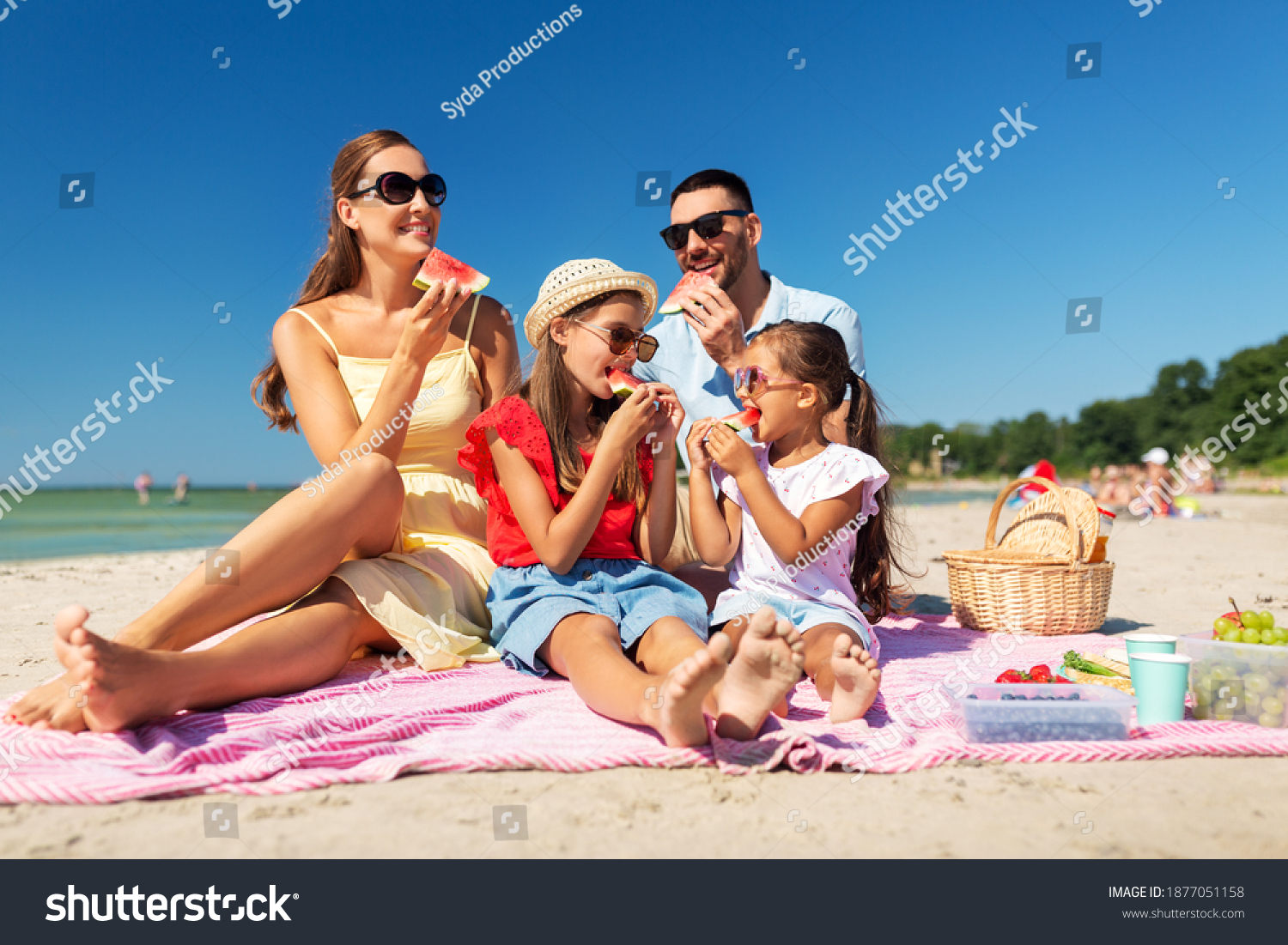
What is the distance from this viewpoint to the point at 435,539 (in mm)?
3867

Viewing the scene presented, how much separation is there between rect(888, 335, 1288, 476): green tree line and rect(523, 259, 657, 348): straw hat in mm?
51656

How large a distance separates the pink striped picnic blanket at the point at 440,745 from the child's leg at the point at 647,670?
10 cm

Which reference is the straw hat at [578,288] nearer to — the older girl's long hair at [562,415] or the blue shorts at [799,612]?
the older girl's long hair at [562,415]

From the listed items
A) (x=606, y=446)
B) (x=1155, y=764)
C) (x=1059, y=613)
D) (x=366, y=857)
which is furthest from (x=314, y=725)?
(x=1059, y=613)

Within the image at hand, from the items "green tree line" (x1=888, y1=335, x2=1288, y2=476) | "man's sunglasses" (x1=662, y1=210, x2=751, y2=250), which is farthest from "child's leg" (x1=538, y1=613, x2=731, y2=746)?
"green tree line" (x1=888, y1=335, x2=1288, y2=476)

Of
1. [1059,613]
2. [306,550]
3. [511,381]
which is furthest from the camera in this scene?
[1059,613]

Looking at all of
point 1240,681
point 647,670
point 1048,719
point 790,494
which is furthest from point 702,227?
point 1240,681

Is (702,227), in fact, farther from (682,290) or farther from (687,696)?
(687,696)

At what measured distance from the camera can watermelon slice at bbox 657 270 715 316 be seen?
4.46m

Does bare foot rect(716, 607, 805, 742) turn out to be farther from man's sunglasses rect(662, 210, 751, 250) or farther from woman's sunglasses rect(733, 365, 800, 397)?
man's sunglasses rect(662, 210, 751, 250)

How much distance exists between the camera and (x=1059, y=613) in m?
4.57

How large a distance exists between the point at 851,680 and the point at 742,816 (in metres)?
0.80
